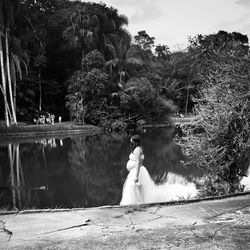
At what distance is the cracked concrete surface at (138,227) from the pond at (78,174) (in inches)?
131

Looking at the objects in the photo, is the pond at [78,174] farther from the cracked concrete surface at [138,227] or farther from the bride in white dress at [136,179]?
the cracked concrete surface at [138,227]

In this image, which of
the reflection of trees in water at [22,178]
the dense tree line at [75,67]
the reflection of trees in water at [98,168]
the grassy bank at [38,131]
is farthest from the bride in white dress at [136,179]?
the dense tree line at [75,67]

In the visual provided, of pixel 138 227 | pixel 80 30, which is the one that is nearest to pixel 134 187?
pixel 138 227

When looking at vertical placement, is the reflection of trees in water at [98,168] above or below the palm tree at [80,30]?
below

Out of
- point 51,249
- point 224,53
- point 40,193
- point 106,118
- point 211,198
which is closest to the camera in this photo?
point 51,249

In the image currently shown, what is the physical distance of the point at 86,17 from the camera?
133ft

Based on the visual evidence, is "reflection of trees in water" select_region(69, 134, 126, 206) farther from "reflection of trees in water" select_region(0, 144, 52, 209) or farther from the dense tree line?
the dense tree line

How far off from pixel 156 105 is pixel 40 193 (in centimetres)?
2924

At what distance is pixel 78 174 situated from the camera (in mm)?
16047

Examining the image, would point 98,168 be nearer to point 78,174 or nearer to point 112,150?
point 78,174

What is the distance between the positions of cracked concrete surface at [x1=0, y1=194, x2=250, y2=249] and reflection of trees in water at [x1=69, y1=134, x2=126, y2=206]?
219 inches

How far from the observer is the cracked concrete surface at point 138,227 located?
4289 millimetres

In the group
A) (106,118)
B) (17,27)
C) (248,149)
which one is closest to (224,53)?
(248,149)

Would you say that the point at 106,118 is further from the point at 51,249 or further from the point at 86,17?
the point at 51,249
